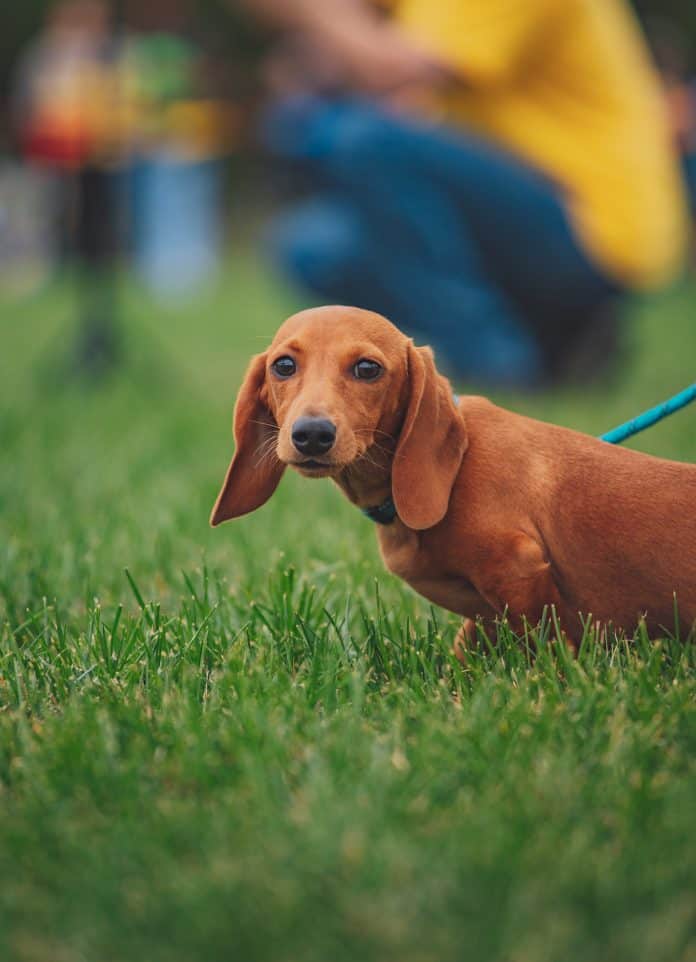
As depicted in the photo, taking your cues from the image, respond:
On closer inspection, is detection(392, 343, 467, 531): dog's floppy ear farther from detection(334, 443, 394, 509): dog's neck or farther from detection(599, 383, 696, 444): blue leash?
detection(599, 383, 696, 444): blue leash

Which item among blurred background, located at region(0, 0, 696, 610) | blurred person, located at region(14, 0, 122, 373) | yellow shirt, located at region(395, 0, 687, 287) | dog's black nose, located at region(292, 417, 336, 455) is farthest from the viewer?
blurred person, located at region(14, 0, 122, 373)

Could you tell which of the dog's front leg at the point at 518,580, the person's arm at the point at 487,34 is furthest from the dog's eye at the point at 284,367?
the person's arm at the point at 487,34

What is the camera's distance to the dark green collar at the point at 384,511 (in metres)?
2.09

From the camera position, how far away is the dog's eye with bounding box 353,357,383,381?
193 cm

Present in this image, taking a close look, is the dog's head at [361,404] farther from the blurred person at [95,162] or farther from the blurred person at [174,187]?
the blurred person at [174,187]

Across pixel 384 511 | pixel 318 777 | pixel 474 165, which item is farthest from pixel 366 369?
pixel 474 165

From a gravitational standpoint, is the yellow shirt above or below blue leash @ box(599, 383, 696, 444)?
above

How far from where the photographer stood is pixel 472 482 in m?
1.96

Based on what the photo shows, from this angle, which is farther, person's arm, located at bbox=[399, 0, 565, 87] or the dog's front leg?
person's arm, located at bbox=[399, 0, 565, 87]

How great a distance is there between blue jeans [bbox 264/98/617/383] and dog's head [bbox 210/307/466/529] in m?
3.83

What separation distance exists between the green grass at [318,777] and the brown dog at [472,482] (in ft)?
0.35

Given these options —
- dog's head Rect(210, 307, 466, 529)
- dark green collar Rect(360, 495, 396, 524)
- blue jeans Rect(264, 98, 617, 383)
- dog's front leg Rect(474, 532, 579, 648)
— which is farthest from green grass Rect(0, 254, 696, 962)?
blue jeans Rect(264, 98, 617, 383)

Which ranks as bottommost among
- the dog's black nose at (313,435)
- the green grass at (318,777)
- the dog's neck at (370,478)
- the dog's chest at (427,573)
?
the green grass at (318,777)

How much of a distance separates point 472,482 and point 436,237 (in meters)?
4.15
